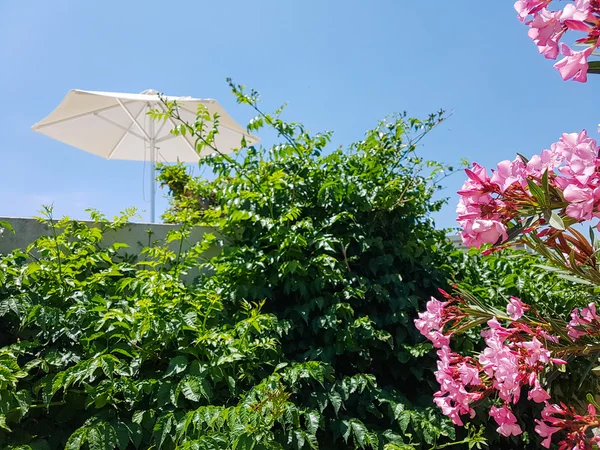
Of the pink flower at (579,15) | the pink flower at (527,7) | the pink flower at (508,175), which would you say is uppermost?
the pink flower at (527,7)

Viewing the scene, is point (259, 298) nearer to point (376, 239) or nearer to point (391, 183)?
point (376, 239)

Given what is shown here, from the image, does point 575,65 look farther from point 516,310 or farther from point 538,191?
point 516,310

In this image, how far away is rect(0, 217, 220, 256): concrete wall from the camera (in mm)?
2719

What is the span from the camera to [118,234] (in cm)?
293

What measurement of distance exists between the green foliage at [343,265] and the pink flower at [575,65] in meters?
1.48

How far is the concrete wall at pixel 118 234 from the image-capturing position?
2.72 meters

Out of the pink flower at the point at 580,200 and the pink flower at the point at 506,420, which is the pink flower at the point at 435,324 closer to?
the pink flower at the point at 506,420

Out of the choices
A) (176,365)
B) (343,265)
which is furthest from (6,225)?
(343,265)

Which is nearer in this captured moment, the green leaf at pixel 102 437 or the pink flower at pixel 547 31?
the pink flower at pixel 547 31

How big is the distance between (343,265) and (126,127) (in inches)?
208

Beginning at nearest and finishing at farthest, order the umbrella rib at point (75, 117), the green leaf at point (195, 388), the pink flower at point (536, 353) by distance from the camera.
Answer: the pink flower at point (536, 353)
the green leaf at point (195, 388)
the umbrella rib at point (75, 117)

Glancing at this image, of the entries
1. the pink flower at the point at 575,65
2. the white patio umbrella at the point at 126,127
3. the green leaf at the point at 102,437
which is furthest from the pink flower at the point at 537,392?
the white patio umbrella at the point at 126,127

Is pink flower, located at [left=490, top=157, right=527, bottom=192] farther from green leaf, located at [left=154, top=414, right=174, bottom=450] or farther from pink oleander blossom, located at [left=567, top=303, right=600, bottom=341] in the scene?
green leaf, located at [left=154, top=414, right=174, bottom=450]

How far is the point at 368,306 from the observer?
8.78 feet
